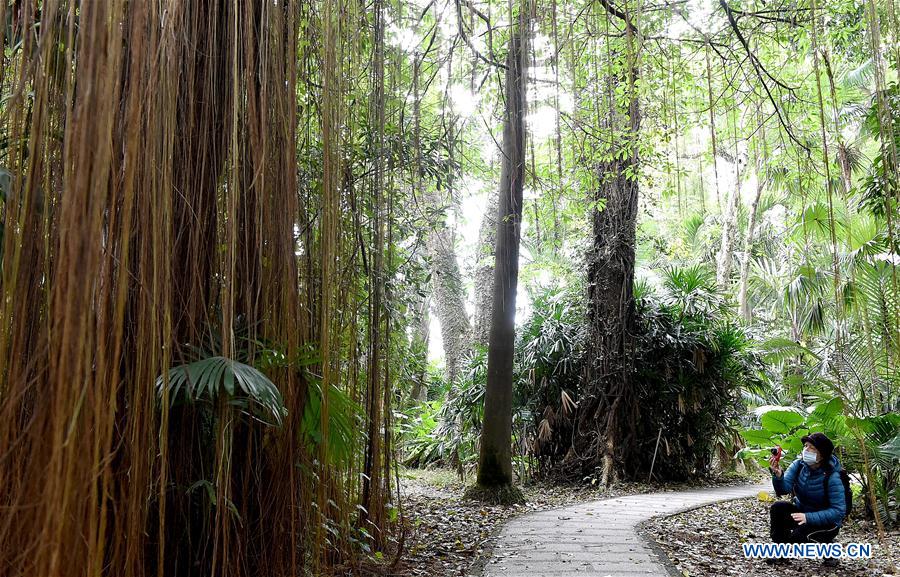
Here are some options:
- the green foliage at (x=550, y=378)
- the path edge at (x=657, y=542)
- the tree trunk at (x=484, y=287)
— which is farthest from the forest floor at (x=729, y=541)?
the tree trunk at (x=484, y=287)

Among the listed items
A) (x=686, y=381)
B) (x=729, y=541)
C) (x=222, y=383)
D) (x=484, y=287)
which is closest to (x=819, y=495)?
(x=729, y=541)

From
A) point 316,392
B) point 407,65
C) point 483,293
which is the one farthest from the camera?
point 483,293

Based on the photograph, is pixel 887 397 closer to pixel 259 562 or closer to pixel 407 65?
pixel 407 65

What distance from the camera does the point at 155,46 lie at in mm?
1695

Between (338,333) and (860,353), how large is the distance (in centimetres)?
502

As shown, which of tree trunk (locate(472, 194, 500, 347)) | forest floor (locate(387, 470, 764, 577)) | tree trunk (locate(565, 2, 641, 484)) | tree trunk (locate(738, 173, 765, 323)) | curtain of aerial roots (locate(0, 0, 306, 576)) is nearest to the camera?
curtain of aerial roots (locate(0, 0, 306, 576))

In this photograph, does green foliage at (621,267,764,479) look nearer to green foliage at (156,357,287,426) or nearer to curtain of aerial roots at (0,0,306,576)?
curtain of aerial roots at (0,0,306,576)

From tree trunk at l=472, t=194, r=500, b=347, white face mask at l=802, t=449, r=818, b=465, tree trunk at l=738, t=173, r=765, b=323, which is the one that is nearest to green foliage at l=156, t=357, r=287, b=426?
white face mask at l=802, t=449, r=818, b=465

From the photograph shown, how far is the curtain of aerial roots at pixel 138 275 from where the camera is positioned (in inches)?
49.3

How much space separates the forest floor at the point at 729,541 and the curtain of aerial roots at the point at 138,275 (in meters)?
2.81

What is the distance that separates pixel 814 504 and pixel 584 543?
4.80ft

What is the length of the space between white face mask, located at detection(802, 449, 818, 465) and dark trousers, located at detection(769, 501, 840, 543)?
34cm

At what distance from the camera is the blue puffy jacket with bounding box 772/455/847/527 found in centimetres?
405

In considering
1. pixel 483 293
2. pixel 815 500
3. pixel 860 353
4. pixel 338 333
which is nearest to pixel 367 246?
pixel 338 333
